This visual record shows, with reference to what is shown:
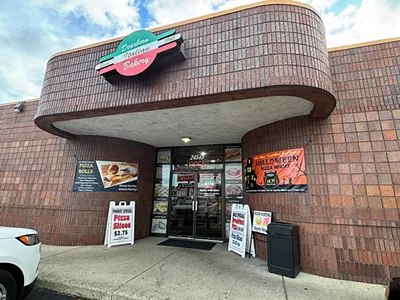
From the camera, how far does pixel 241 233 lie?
204 inches

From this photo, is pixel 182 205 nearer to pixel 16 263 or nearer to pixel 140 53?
pixel 16 263

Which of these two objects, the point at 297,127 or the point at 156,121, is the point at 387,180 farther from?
the point at 156,121

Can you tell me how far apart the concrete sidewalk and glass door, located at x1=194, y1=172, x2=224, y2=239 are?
1.55 m

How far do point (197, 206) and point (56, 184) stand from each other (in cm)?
444

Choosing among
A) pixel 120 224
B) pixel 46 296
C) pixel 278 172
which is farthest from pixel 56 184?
pixel 278 172

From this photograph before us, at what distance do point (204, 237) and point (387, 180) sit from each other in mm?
4961

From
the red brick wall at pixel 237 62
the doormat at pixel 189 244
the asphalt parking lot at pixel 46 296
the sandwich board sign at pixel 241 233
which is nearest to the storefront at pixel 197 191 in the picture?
the doormat at pixel 189 244

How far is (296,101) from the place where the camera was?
3.93 meters

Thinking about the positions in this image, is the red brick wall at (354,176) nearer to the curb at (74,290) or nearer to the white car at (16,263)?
the curb at (74,290)

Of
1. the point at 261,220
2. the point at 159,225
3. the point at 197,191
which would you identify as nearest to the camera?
the point at 261,220

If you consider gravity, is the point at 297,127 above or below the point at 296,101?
below

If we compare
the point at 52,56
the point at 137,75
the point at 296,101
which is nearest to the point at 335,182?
the point at 296,101

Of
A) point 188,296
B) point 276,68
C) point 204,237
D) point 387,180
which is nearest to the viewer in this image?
point 188,296

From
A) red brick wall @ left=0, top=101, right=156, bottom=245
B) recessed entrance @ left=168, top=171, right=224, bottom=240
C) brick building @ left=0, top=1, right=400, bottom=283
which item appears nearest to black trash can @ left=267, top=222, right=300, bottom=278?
brick building @ left=0, top=1, right=400, bottom=283
